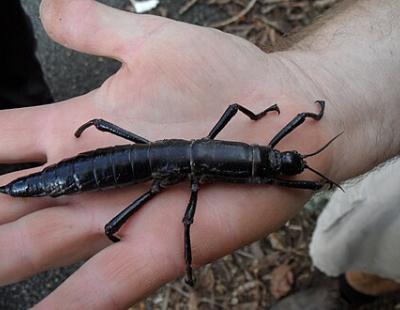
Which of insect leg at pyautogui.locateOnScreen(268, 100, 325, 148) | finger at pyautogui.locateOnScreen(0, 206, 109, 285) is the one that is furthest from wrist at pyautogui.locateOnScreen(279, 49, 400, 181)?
finger at pyautogui.locateOnScreen(0, 206, 109, 285)

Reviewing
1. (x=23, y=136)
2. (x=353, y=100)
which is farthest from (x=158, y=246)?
(x=353, y=100)

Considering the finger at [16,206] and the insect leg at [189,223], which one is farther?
the finger at [16,206]

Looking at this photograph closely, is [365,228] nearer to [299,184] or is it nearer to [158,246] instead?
[299,184]

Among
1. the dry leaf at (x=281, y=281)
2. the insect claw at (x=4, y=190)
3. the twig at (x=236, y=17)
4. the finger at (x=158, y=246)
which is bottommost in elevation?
the dry leaf at (x=281, y=281)

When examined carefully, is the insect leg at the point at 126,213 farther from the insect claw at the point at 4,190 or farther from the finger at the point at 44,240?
the insect claw at the point at 4,190

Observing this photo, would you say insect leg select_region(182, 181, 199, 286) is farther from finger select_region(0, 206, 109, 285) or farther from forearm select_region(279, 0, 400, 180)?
forearm select_region(279, 0, 400, 180)

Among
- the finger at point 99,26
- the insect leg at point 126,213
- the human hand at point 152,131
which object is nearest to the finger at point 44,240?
the human hand at point 152,131
